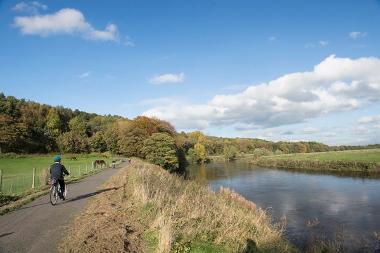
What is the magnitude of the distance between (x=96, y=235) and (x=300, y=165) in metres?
74.6

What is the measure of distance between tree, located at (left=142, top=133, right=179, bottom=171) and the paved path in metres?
52.0

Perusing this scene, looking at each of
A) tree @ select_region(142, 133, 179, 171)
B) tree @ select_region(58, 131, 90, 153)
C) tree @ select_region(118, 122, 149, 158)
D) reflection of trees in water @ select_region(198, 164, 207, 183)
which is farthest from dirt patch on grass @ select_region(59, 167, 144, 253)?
tree @ select_region(58, 131, 90, 153)

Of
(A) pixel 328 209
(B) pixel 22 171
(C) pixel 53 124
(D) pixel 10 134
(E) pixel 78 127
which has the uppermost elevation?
(C) pixel 53 124

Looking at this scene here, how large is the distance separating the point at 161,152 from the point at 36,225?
57.5 meters

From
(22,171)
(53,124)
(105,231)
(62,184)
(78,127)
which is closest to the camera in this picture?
(105,231)

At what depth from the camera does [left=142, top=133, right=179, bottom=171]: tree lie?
68.9 meters

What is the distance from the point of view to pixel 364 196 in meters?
33.5

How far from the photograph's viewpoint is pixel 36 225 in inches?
457

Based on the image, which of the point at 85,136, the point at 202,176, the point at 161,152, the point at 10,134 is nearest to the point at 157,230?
the point at 202,176

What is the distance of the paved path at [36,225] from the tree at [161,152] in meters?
52.0

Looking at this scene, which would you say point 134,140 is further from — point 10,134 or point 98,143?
point 10,134

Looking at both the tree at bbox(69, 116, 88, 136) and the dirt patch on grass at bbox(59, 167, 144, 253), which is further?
the tree at bbox(69, 116, 88, 136)

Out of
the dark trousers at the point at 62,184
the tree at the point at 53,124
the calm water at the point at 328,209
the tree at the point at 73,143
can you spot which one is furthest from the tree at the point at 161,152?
the tree at the point at 53,124

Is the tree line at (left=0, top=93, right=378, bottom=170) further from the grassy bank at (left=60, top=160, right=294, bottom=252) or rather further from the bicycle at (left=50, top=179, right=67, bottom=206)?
the grassy bank at (left=60, top=160, right=294, bottom=252)
